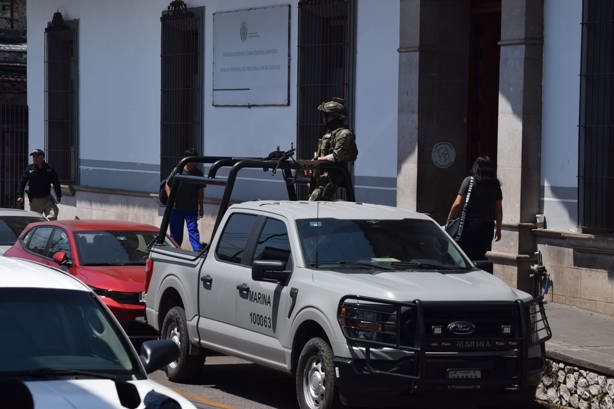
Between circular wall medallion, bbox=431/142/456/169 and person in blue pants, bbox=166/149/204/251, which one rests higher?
circular wall medallion, bbox=431/142/456/169

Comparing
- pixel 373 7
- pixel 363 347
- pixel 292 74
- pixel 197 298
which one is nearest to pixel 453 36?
pixel 373 7

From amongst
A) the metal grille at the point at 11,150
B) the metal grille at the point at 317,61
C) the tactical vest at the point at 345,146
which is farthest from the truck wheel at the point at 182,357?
the metal grille at the point at 11,150

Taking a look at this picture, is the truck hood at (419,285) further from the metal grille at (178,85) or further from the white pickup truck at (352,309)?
the metal grille at (178,85)

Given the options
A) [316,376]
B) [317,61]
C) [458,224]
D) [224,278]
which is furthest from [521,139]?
[316,376]

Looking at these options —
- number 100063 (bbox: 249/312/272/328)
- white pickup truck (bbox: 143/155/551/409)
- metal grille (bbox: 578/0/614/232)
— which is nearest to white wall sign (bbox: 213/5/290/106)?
metal grille (bbox: 578/0/614/232)

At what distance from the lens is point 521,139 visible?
1584 centimetres

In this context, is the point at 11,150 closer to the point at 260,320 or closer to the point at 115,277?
the point at 115,277

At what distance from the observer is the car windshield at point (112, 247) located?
1434 cm

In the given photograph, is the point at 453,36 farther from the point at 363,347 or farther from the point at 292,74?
A: the point at 363,347

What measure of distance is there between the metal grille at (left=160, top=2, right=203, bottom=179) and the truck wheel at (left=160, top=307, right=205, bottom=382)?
38.8ft

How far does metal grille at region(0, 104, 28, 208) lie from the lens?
108 ft

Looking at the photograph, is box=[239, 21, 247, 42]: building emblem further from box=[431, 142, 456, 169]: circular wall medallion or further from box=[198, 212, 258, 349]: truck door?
box=[198, 212, 258, 349]: truck door

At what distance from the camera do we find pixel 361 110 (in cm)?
1884

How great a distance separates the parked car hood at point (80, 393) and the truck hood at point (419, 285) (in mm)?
3357
